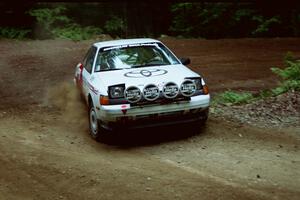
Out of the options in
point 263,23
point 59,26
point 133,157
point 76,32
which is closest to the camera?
point 133,157

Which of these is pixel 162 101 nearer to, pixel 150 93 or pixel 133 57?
pixel 150 93

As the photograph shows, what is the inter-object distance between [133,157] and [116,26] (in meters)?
16.3

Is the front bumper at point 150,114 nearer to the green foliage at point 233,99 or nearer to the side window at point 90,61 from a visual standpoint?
the side window at point 90,61

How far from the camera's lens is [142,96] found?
25.6 feet

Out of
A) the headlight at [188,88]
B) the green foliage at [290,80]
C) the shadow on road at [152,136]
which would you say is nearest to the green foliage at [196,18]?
the green foliage at [290,80]

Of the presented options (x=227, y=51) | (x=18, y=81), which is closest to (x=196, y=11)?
(x=227, y=51)

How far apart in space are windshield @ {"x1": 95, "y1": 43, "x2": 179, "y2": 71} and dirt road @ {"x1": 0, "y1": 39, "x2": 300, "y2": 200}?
132 cm

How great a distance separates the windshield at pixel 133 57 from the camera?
9023 mm

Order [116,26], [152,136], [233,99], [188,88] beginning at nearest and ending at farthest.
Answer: [188,88] → [152,136] → [233,99] → [116,26]

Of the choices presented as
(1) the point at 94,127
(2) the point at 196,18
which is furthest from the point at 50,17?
(1) the point at 94,127

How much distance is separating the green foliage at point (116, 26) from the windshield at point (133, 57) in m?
13.6

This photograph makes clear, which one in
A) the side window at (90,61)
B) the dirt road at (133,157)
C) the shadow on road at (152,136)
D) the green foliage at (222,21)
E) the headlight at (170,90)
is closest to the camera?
the dirt road at (133,157)

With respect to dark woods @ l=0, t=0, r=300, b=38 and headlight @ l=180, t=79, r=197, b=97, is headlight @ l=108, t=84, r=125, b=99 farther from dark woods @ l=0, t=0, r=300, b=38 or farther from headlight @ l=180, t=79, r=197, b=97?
dark woods @ l=0, t=0, r=300, b=38

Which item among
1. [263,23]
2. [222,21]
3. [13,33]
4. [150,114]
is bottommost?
[13,33]
